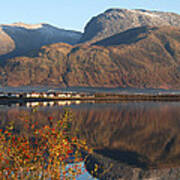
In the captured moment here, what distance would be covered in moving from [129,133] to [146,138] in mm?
3073

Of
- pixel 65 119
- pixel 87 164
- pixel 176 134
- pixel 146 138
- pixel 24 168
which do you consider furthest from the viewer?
pixel 176 134

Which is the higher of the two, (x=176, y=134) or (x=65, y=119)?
(x=65, y=119)

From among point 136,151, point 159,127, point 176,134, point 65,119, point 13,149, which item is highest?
point 65,119

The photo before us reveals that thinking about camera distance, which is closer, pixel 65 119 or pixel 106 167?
pixel 65 119

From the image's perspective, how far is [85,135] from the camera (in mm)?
35031

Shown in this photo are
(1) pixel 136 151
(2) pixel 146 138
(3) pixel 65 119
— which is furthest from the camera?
(2) pixel 146 138

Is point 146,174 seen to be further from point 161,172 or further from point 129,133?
point 129,133

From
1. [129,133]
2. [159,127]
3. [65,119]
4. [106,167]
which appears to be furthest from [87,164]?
[159,127]

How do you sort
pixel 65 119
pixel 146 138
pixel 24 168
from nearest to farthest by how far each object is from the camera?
pixel 24 168, pixel 65 119, pixel 146 138

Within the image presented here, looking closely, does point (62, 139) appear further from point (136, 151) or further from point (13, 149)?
point (136, 151)

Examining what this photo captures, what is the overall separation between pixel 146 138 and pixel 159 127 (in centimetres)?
896

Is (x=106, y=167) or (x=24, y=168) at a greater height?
(x=24, y=168)

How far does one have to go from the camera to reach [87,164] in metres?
23.2

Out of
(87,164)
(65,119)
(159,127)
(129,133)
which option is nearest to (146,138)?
(129,133)
